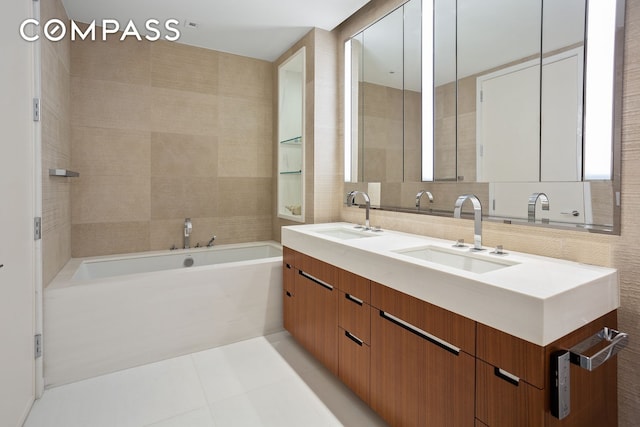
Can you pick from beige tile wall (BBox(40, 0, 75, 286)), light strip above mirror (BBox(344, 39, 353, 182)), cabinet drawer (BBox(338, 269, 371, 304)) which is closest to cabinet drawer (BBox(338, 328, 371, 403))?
cabinet drawer (BBox(338, 269, 371, 304))

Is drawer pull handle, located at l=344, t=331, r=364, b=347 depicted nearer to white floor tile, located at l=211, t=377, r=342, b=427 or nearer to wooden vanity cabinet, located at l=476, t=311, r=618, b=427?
white floor tile, located at l=211, t=377, r=342, b=427

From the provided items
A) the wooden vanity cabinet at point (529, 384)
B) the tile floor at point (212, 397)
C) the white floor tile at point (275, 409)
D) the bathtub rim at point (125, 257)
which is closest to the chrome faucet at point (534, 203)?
the wooden vanity cabinet at point (529, 384)

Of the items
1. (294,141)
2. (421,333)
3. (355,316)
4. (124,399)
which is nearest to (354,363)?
(355,316)

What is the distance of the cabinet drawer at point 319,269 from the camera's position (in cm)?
192

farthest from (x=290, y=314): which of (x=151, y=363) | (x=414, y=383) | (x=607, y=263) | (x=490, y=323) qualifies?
(x=607, y=263)

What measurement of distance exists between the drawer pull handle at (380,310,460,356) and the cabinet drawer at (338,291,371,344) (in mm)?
128

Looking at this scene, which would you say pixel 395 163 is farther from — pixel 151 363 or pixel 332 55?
pixel 151 363

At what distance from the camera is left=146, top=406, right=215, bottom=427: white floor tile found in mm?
1632

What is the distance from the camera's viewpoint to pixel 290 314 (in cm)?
246

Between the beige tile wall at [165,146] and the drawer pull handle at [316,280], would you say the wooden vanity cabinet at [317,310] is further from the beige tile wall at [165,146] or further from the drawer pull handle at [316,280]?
the beige tile wall at [165,146]

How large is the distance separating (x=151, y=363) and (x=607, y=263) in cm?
247

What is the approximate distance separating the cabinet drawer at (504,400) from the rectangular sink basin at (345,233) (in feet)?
4.05

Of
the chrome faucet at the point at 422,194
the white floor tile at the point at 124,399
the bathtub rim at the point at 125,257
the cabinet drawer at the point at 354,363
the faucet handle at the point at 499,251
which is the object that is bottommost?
the white floor tile at the point at 124,399

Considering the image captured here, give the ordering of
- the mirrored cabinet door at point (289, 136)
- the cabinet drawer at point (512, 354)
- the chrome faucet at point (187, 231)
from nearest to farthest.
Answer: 1. the cabinet drawer at point (512, 354)
2. the chrome faucet at point (187, 231)
3. the mirrored cabinet door at point (289, 136)
